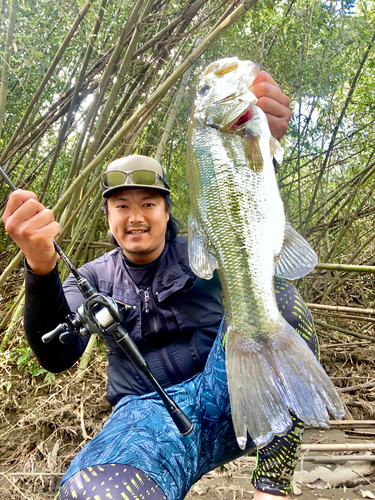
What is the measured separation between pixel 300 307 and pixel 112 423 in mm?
898

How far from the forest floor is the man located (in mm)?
849

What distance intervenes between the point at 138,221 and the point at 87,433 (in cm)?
190

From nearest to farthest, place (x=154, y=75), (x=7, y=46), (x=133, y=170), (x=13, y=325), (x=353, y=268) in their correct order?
(x=133, y=170) → (x=7, y=46) → (x=353, y=268) → (x=154, y=75) → (x=13, y=325)

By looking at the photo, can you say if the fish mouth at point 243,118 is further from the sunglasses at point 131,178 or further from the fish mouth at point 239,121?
the sunglasses at point 131,178

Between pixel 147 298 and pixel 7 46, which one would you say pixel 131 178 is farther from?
pixel 7 46

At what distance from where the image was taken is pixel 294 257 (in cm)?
119

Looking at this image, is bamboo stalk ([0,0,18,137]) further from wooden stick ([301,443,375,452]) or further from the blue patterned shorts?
wooden stick ([301,443,375,452])

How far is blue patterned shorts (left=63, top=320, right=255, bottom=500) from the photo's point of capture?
1.25 metres

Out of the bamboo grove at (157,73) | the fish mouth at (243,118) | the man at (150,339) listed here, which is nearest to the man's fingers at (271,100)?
the man at (150,339)

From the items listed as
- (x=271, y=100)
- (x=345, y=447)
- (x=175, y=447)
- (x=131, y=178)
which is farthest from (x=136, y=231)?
(x=345, y=447)

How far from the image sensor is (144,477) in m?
1.18

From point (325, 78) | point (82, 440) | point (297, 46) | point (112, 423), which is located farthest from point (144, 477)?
point (297, 46)

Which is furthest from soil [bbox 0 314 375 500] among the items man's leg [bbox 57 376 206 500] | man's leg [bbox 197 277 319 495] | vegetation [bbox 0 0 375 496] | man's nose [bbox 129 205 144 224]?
man's nose [bbox 129 205 144 224]

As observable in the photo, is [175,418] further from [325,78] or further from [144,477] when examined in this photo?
[325,78]
